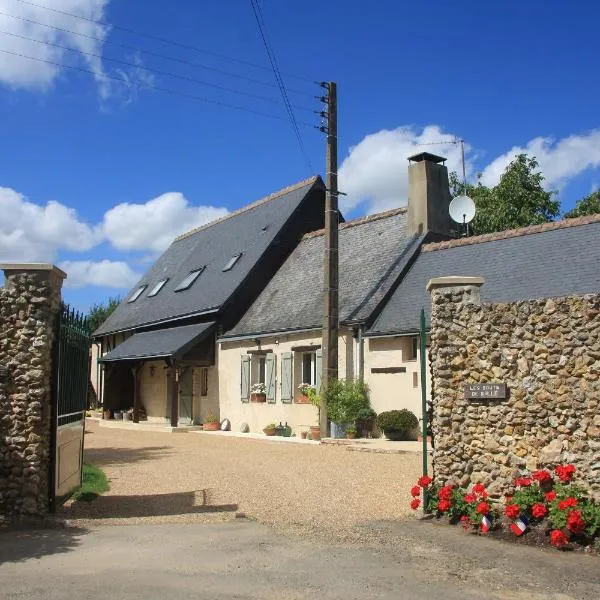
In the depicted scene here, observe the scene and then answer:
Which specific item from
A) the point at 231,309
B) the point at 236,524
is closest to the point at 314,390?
the point at 231,309

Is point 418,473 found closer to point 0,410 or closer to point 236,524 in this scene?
point 236,524

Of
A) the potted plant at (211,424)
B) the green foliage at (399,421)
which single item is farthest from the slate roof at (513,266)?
the potted plant at (211,424)

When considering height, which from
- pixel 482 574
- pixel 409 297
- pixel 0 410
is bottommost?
pixel 482 574

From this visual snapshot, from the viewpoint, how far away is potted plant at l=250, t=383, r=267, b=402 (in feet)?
72.0

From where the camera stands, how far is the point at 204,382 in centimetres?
2488

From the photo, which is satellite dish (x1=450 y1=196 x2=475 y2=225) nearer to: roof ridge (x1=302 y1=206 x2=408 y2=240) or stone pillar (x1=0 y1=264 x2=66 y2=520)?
roof ridge (x1=302 y1=206 x2=408 y2=240)

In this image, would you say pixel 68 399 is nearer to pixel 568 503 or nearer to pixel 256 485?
pixel 256 485

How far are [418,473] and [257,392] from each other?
1063cm

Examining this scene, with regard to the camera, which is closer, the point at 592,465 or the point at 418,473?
the point at 592,465

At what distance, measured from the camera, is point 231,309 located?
2392 cm

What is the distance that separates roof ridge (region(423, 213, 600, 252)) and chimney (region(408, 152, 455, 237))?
1.02 meters

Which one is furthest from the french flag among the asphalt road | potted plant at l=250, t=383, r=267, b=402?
potted plant at l=250, t=383, r=267, b=402

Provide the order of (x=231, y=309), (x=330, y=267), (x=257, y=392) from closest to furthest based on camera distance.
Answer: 1. (x=330, y=267)
2. (x=257, y=392)
3. (x=231, y=309)

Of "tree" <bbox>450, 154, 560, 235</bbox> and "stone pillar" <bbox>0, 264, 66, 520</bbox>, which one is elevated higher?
"tree" <bbox>450, 154, 560, 235</bbox>
